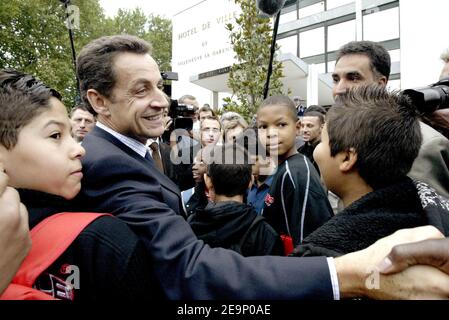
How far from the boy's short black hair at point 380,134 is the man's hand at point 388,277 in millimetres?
320

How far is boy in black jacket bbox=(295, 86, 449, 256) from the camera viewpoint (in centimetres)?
Answer: 129

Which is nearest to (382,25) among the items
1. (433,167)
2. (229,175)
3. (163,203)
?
(229,175)

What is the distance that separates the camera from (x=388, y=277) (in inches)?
44.4

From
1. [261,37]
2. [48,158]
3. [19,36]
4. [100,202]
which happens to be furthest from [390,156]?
[19,36]

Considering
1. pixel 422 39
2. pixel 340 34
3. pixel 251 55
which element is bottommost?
pixel 251 55

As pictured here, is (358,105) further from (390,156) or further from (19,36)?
(19,36)

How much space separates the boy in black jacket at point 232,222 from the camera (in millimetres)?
2121

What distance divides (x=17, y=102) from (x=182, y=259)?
2.35 feet

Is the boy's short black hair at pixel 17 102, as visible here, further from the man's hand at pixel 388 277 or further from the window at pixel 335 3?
the window at pixel 335 3

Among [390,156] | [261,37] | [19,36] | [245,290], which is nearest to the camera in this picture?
[245,290]

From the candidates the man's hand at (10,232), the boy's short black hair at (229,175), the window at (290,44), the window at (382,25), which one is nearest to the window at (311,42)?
the window at (290,44)

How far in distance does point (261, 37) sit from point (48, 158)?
523 centimetres

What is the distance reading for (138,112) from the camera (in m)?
1.88

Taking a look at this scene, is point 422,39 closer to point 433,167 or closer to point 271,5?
point 271,5
